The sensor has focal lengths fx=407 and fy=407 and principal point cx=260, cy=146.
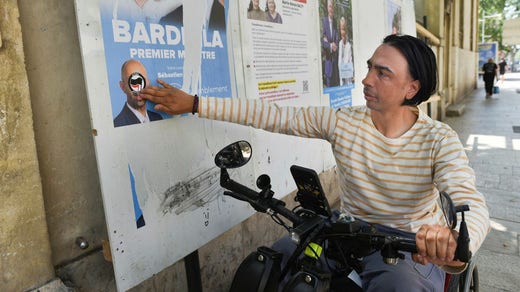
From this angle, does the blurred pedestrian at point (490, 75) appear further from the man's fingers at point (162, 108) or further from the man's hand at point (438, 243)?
the man's hand at point (438, 243)

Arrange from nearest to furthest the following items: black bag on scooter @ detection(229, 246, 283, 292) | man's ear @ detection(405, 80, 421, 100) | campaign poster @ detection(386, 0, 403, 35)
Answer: black bag on scooter @ detection(229, 246, 283, 292)
man's ear @ detection(405, 80, 421, 100)
campaign poster @ detection(386, 0, 403, 35)

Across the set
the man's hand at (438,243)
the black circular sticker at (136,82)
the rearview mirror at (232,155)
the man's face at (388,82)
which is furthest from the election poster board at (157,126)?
the man's hand at (438,243)

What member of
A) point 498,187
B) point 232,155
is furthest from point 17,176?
point 498,187

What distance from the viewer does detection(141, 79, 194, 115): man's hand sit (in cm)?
169

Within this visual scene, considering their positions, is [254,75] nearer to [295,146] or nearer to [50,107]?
[295,146]

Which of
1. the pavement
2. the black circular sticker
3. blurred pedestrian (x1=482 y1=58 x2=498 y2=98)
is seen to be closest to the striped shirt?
the black circular sticker

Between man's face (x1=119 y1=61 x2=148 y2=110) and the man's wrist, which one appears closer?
man's face (x1=119 y1=61 x2=148 y2=110)

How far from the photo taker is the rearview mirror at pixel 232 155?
157 cm

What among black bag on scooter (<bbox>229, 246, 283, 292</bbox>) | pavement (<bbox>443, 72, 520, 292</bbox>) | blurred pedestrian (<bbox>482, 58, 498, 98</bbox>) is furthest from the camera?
blurred pedestrian (<bbox>482, 58, 498, 98</bbox>)

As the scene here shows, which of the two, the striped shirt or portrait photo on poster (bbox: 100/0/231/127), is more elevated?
portrait photo on poster (bbox: 100/0/231/127)

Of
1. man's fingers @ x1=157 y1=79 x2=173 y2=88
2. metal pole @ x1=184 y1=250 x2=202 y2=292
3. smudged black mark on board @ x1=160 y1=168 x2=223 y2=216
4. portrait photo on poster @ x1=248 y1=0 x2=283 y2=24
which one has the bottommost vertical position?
metal pole @ x1=184 y1=250 x2=202 y2=292

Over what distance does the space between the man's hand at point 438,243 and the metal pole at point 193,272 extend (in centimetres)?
117

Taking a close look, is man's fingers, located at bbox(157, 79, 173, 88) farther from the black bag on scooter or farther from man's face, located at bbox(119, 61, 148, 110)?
the black bag on scooter

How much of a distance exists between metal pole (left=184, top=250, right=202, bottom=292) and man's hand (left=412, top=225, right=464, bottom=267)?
3.83ft
